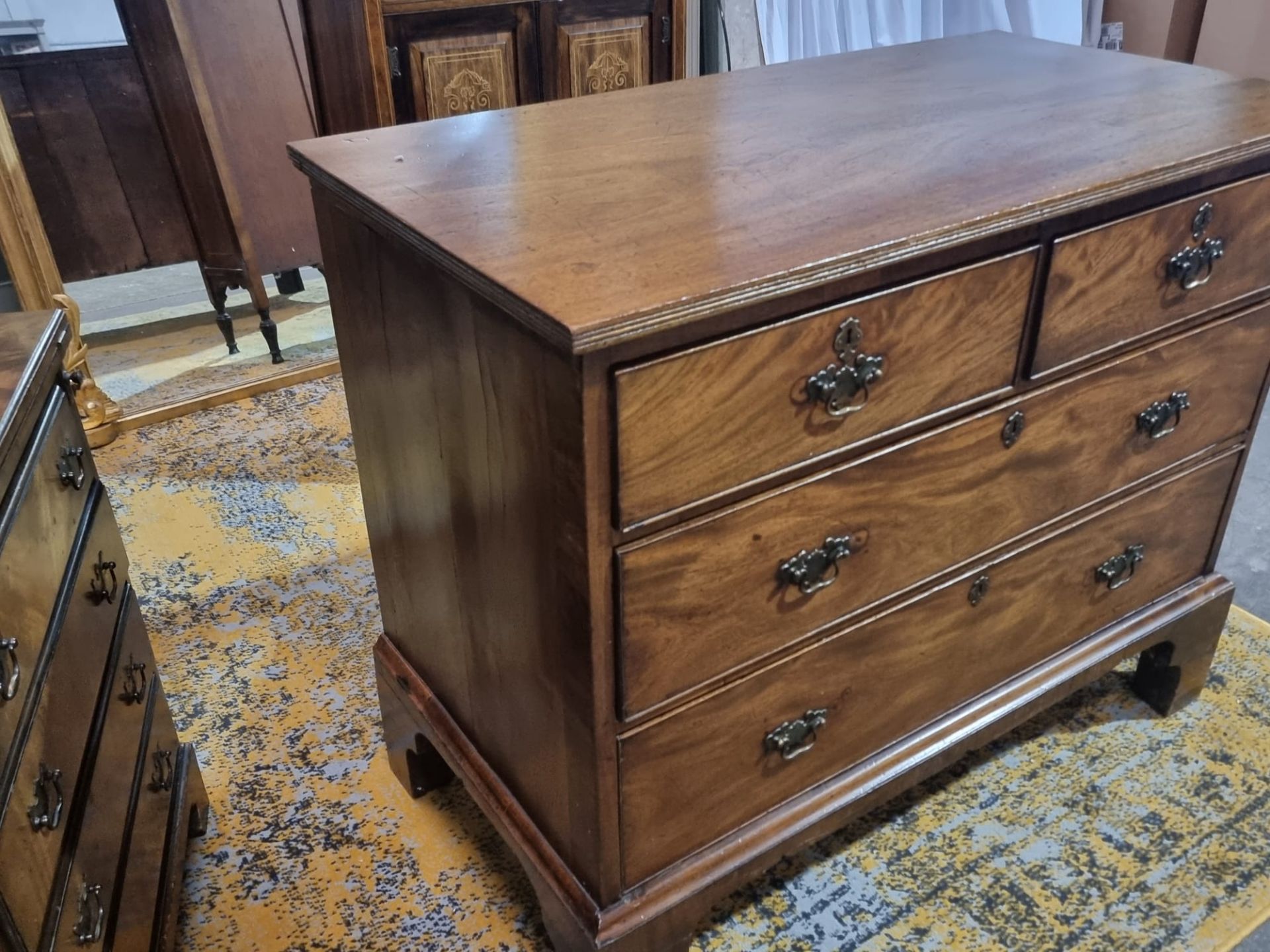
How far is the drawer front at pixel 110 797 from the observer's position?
1.02 meters

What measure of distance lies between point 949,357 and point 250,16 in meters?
2.18

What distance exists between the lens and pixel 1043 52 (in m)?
1.60

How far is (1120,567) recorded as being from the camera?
1503 mm

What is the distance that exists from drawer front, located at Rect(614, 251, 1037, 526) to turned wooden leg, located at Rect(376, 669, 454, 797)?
0.72 m

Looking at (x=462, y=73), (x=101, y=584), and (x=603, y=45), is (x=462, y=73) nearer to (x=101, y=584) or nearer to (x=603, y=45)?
(x=603, y=45)

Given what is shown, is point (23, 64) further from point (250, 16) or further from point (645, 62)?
point (645, 62)

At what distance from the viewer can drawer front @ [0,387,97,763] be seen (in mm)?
926

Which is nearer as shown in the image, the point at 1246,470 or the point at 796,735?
the point at 796,735

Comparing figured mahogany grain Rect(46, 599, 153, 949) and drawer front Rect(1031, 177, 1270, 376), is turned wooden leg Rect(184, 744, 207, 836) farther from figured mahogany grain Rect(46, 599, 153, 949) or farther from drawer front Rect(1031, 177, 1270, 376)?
drawer front Rect(1031, 177, 1270, 376)

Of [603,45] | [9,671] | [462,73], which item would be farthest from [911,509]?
[603,45]

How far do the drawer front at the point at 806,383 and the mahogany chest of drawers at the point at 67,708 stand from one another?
0.56m

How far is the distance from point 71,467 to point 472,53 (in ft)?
4.77

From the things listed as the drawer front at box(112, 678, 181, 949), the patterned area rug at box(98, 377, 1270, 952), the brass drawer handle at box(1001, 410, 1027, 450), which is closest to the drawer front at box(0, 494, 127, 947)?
the drawer front at box(112, 678, 181, 949)

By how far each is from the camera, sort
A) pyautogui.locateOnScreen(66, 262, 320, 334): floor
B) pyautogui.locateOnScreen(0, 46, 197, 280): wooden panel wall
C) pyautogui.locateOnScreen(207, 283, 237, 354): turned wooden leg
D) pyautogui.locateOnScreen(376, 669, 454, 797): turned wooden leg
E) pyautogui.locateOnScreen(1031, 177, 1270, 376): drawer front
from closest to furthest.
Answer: pyautogui.locateOnScreen(1031, 177, 1270, 376): drawer front → pyautogui.locateOnScreen(376, 669, 454, 797): turned wooden leg → pyautogui.locateOnScreen(0, 46, 197, 280): wooden panel wall → pyautogui.locateOnScreen(66, 262, 320, 334): floor → pyautogui.locateOnScreen(207, 283, 237, 354): turned wooden leg
